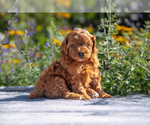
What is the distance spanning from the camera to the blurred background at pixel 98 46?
3396 millimetres

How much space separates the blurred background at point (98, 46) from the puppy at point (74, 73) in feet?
1.61

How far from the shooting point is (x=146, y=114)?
2197mm

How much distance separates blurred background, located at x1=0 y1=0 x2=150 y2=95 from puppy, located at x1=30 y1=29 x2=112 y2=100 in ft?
1.61

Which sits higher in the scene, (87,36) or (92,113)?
(87,36)

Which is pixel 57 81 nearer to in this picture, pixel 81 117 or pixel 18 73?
pixel 81 117

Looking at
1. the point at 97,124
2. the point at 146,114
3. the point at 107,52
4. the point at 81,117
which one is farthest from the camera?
the point at 107,52

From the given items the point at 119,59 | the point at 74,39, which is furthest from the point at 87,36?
the point at 119,59

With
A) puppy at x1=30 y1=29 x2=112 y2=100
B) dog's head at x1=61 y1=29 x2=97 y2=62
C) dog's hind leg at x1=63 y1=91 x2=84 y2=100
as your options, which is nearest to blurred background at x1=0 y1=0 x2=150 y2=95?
puppy at x1=30 y1=29 x2=112 y2=100

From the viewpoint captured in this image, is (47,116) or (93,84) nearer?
(47,116)

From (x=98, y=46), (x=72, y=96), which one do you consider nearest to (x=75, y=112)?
(x=72, y=96)

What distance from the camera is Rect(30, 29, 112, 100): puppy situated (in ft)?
9.26

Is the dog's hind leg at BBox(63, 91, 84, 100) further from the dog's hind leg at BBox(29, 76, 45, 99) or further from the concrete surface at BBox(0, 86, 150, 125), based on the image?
the dog's hind leg at BBox(29, 76, 45, 99)

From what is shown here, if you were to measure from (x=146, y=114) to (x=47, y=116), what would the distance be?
3.07 ft

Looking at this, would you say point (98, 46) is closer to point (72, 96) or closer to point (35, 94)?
point (72, 96)
